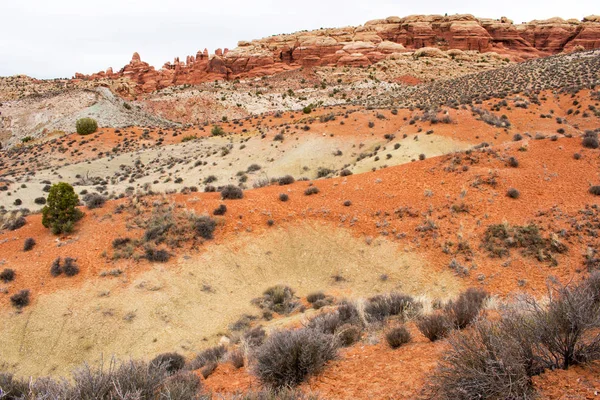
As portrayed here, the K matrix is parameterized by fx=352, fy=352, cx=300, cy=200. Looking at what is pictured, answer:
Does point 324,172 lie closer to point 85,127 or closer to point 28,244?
point 28,244

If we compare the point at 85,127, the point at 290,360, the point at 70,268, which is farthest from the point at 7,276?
the point at 85,127

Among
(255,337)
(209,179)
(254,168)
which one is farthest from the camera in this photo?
(254,168)

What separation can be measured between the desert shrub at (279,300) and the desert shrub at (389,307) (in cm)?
370

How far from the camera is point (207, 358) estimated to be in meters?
7.96

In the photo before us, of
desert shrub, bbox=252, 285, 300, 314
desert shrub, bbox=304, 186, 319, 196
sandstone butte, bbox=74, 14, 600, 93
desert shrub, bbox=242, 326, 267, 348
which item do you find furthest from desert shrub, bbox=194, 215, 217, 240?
sandstone butte, bbox=74, 14, 600, 93

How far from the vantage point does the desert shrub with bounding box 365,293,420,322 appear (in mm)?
7777

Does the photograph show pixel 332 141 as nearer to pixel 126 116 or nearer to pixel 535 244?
pixel 535 244

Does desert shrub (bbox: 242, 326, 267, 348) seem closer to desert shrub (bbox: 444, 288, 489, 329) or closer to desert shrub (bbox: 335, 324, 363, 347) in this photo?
desert shrub (bbox: 335, 324, 363, 347)

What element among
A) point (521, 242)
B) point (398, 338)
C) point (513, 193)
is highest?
point (513, 193)

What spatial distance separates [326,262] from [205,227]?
5397 millimetres

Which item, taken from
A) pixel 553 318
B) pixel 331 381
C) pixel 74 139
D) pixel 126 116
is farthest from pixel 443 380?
pixel 126 116

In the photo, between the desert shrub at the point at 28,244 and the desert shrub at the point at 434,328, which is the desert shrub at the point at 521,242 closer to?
the desert shrub at the point at 434,328

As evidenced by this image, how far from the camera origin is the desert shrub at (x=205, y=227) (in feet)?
49.2

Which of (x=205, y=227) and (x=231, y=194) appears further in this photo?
(x=231, y=194)
